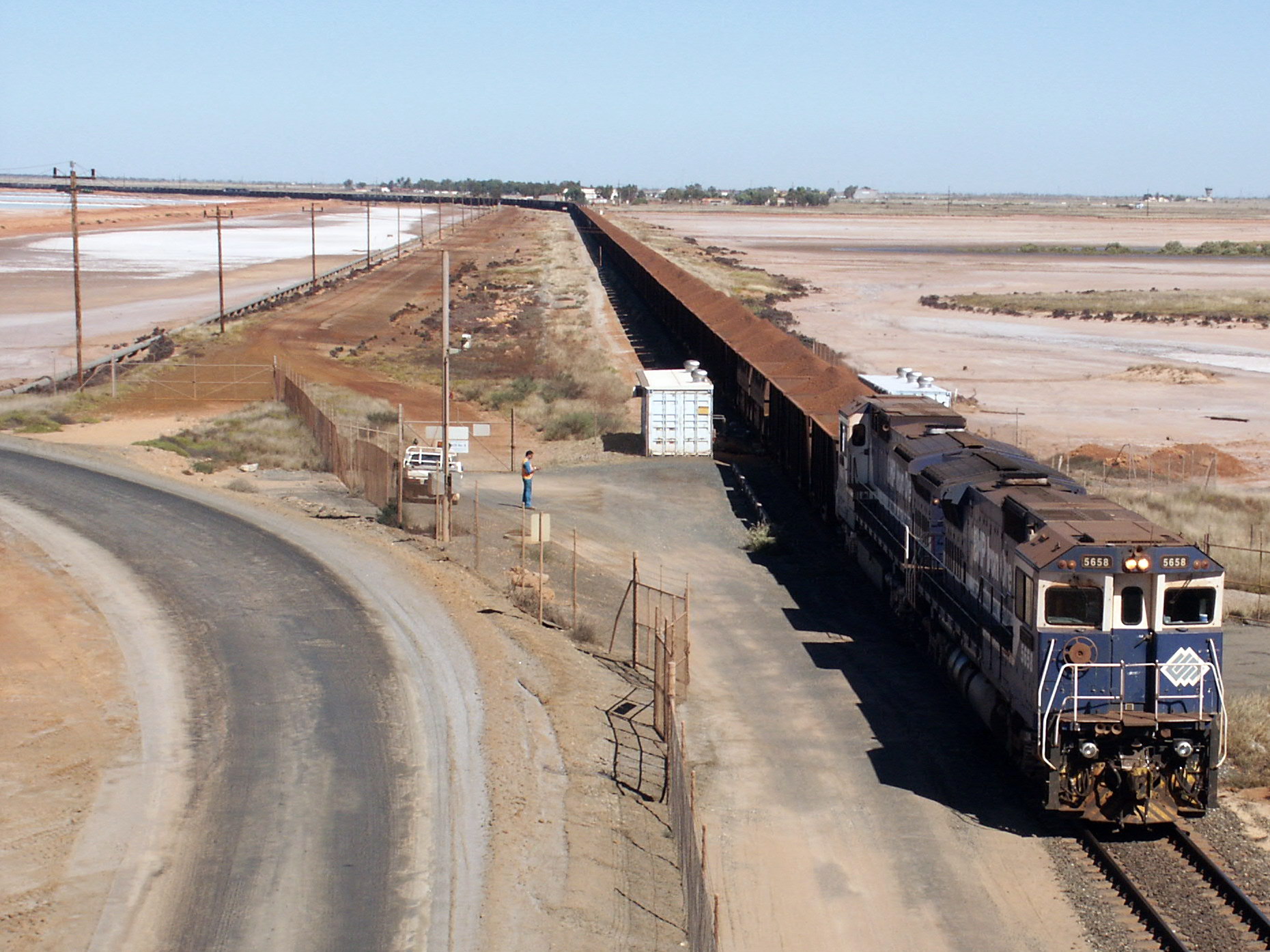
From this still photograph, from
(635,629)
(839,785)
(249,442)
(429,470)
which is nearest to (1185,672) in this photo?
(839,785)

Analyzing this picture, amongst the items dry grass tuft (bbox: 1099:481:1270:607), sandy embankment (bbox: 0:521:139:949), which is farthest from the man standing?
dry grass tuft (bbox: 1099:481:1270:607)

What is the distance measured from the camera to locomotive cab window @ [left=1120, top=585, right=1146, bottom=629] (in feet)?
55.3

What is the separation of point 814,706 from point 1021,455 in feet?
20.6

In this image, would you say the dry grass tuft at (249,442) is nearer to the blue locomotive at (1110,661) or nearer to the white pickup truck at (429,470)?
the white pickup truck at (429,470)

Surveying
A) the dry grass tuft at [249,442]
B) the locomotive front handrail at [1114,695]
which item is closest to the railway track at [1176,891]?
the locomotive front handrail at [1114,695]

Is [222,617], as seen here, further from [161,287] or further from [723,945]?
[161,287]

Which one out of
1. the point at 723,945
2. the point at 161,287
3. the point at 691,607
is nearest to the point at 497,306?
the point at 161,287

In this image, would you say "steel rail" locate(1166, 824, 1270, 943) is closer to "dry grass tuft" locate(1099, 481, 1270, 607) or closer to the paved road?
the paved road

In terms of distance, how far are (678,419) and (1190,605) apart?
86.2ft

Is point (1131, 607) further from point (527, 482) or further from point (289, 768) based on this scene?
point (527, 482)

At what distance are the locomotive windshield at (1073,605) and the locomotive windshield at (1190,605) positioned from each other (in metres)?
0.85

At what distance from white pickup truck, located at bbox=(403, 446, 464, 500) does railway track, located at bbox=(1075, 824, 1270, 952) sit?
19.5m

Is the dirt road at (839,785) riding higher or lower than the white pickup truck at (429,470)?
lower

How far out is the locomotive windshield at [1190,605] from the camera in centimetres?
1677
